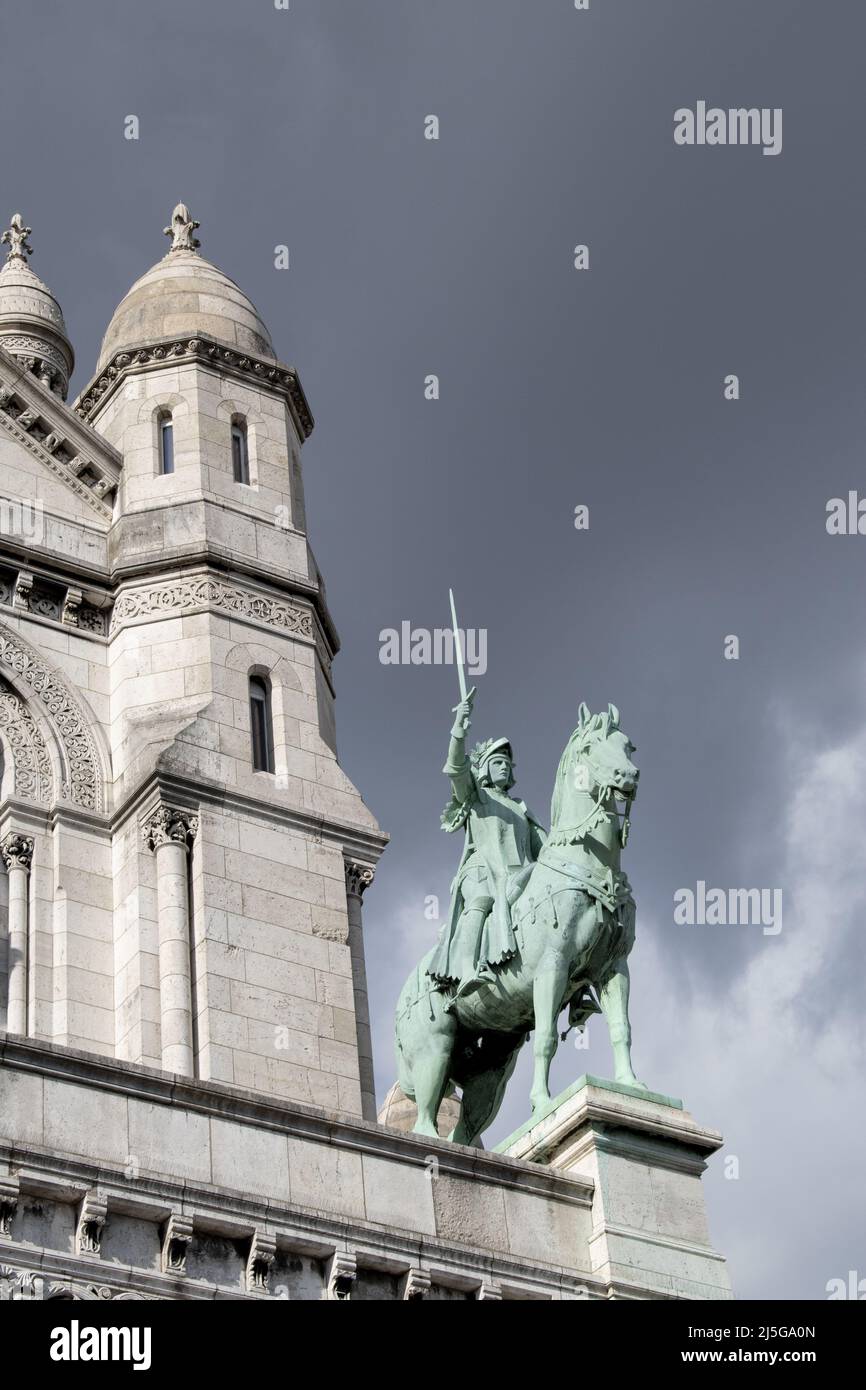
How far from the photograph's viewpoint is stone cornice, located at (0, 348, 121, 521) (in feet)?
107

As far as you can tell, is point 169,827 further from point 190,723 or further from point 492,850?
point 492,850

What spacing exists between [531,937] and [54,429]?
11.3 m

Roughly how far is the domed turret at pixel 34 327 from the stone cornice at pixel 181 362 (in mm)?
3244

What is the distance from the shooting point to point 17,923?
93.4 ft

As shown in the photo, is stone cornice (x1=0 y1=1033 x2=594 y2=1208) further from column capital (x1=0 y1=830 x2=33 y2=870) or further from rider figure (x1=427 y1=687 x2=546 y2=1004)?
column capital (x1=0 y1=830 x2=33 y2=870)

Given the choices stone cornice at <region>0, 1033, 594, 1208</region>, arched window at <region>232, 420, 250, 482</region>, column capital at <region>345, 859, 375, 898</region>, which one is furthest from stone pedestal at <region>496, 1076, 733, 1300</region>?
arched window at <region>232, 420, 250, 482</region>

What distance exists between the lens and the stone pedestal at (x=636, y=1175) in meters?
22.3

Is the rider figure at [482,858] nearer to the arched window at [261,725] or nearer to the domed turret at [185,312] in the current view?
the arched window at [261,725]

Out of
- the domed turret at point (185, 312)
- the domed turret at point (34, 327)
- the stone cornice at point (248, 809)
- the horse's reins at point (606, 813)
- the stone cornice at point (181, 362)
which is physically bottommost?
the horse's reins at point (606, 813)

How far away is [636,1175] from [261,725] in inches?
374

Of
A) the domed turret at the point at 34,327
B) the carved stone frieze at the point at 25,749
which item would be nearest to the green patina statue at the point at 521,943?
the carved stone frieze at the point at 25,749

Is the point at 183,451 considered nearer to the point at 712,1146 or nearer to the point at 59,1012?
the point at 59,1012

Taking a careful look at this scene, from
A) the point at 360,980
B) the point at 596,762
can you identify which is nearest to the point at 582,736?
the point at 596,762
